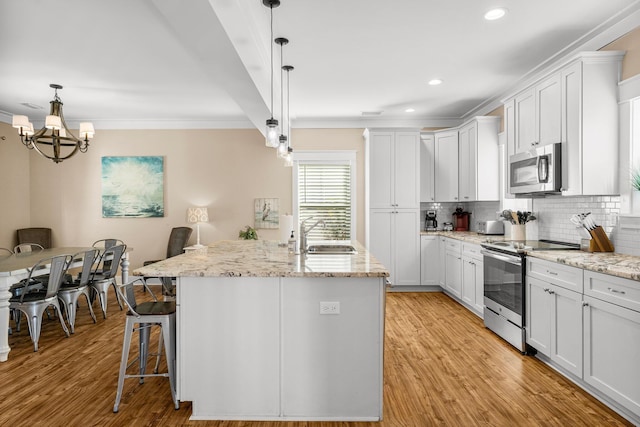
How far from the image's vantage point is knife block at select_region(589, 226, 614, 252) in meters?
3.29

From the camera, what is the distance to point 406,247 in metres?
6.17

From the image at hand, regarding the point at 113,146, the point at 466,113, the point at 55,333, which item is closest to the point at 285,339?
the point at 55,333

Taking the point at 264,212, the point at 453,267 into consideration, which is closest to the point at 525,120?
the point at 453,267

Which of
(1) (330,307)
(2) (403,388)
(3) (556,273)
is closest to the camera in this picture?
(1) (330,307)

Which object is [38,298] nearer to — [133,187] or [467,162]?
[133,187]

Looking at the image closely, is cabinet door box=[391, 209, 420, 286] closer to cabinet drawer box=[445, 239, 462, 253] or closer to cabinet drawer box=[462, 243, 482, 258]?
cabinet drawer box=[445, 239, 462, 253]

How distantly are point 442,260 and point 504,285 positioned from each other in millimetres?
2135

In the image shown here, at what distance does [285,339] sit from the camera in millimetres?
2494

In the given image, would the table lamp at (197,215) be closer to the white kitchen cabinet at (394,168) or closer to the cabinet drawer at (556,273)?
the white kitchen cabinet at (394,168)

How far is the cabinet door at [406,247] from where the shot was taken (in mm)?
6160

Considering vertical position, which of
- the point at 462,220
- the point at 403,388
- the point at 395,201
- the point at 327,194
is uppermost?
the point at 327,194

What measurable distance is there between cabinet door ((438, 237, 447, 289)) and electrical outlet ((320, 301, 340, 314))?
3.83 meters

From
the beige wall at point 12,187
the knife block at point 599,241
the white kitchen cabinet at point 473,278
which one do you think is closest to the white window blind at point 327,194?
the white kitchen cabinet at point 473,278

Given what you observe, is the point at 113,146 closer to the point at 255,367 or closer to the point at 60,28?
the point at 60,28
